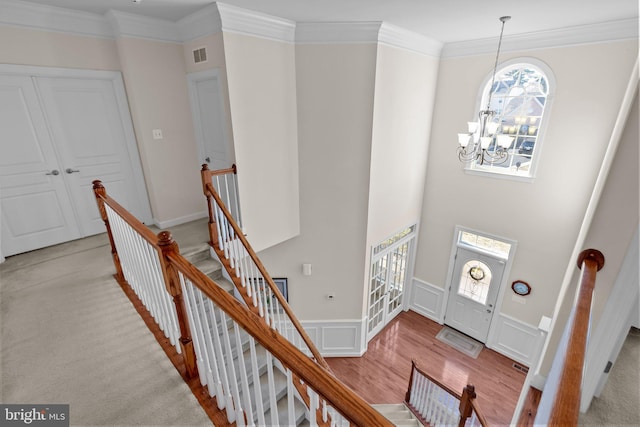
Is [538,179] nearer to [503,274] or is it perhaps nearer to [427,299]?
[503,274]

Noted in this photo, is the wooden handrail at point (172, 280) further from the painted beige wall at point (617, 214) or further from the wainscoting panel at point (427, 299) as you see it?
the wainscoting panel at point (427, 299)

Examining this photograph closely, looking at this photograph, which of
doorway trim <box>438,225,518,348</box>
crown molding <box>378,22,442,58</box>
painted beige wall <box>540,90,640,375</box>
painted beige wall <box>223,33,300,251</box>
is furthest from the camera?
doorway trim <box>438,225,518,348</box>

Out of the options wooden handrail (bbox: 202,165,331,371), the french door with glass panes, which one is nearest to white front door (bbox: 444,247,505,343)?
the french door with glass panes

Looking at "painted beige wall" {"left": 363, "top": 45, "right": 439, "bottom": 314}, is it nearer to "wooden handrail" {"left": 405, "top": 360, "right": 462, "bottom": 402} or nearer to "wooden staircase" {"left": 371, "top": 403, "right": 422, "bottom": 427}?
"wooden handrail" {"left": 405, "top": 360, "right": 462, "bottom": 402}

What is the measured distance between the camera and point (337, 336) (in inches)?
222

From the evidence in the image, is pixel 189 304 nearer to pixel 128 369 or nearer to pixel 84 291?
pixel 128 369

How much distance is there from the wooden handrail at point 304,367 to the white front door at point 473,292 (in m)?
5.52

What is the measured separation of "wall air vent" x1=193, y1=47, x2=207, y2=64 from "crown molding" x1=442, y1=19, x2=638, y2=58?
3.90m

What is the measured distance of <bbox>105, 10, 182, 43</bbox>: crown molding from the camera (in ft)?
11.9

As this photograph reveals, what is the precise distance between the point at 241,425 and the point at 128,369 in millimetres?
951

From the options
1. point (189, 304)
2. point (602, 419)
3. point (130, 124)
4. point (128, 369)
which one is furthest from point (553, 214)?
point (130, 124)

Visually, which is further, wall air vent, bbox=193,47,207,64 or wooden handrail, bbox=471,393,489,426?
wall air vent, bbox=193,47,207,64

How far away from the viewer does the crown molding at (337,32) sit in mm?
3873

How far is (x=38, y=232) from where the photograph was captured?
152 inches
